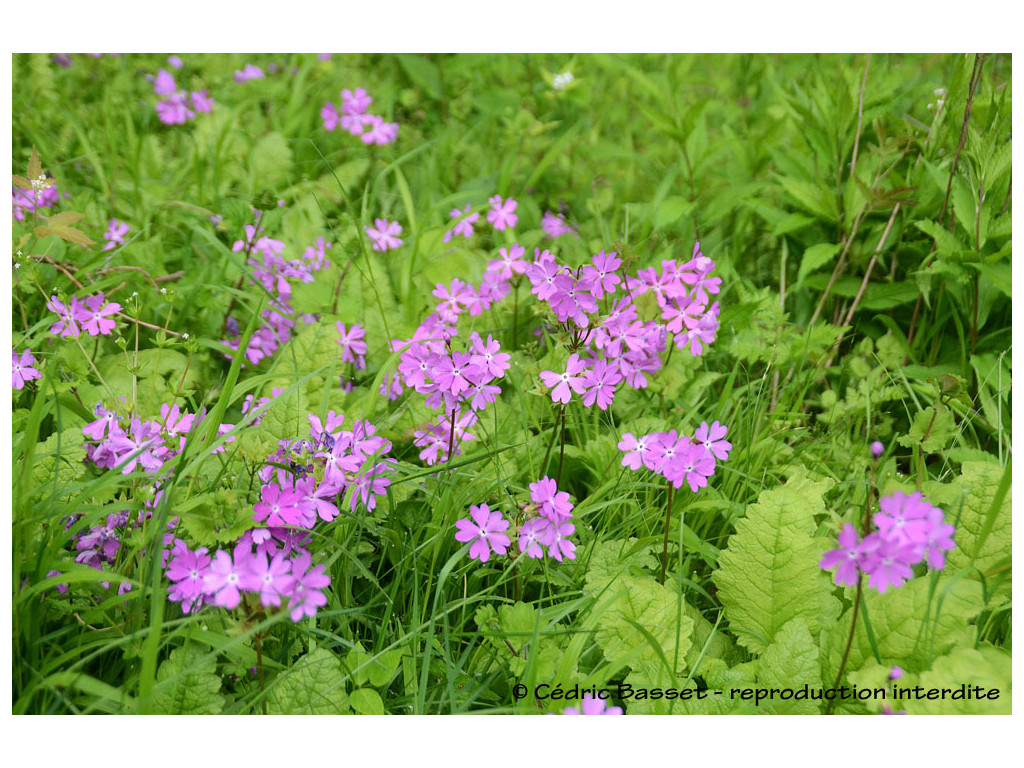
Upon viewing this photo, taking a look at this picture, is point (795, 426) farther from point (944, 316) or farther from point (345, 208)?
point (345, 208)

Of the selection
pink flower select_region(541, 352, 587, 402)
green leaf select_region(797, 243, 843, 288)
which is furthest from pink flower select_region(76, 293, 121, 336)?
green leaf select_region(797, 243, 843, 288)

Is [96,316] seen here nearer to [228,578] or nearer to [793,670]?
[228,578]

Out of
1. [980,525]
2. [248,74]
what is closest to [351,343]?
[980,525]

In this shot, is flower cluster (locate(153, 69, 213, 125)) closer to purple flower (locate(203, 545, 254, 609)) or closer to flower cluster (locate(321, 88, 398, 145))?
flower cluster (locate(321, 88, 398, 145))

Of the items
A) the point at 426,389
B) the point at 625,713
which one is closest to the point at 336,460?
the point at 426,389

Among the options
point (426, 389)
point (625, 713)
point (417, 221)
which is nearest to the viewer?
point (625, 713)
